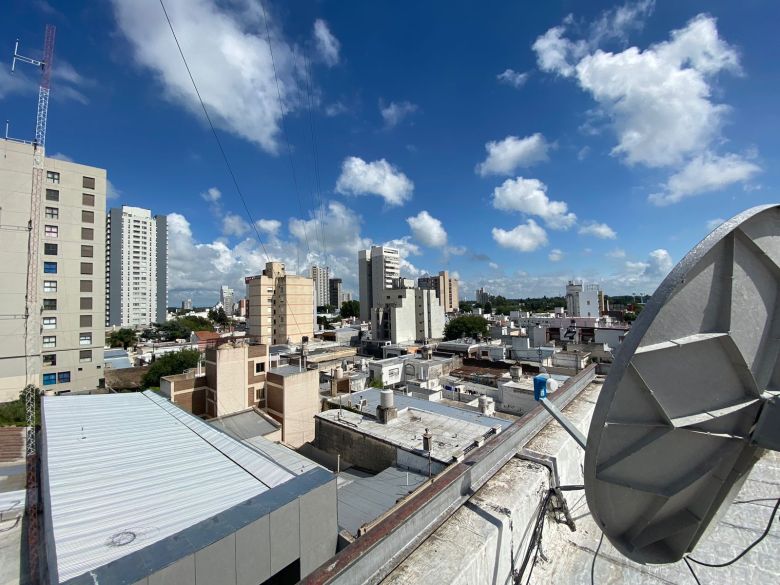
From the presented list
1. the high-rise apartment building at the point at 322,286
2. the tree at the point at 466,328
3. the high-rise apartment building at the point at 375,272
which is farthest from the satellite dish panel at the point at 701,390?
the high-rise apartment building at the point at 322,286

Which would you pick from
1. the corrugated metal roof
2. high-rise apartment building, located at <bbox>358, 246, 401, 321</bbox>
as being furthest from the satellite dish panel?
high-rise apartment building, located at <bbox>358, 246, 401, 321</bbox>

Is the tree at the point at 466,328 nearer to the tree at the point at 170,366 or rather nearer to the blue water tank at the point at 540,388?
the tree at the point at 170,366

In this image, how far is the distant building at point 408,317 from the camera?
4953 centimetres

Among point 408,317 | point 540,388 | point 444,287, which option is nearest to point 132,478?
Result: point 540,388

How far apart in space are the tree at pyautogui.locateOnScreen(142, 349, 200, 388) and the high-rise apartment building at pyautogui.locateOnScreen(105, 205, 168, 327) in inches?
2411

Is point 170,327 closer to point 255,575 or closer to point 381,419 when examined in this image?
point 381,419

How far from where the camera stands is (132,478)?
627 cm

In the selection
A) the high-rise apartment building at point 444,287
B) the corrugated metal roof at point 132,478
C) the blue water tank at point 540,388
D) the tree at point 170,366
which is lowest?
the tree at point 170,366

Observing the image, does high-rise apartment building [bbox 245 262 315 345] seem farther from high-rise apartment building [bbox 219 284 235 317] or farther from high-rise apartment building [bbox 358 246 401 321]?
high-rise apartment building [bbox 219 284 235 317]

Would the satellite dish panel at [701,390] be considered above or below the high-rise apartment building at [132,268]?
below

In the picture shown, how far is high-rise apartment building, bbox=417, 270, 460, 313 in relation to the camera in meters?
87.1

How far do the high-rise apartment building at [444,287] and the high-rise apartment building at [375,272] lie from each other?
10.7m

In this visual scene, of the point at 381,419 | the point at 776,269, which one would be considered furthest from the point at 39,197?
the point at 776,269

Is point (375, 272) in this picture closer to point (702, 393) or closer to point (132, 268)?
point (132, 268)
